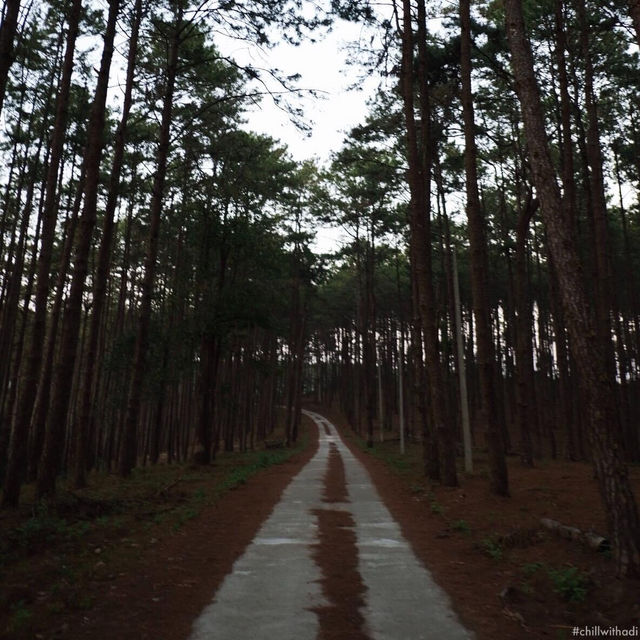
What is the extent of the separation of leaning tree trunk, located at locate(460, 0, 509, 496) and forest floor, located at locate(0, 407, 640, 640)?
0.90 metres

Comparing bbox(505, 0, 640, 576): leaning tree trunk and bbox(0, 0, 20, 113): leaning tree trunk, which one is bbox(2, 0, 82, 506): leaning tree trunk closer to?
bbox(0, 0, 20, 113): leaning tree trunk

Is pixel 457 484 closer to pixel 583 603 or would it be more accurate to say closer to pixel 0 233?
pixel 583 603

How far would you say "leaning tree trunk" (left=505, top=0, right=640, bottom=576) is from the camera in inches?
239

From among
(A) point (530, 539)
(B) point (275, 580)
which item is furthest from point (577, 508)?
(B) point (275, 580)

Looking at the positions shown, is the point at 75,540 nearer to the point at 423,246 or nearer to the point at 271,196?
the point at 423,246

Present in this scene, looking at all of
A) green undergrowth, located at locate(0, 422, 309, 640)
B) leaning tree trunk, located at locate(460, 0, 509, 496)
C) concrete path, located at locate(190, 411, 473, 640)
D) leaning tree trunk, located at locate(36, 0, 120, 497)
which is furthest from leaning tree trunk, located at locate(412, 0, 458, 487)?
leaning tree trunk, located at locate(36, 0, 120, 497)

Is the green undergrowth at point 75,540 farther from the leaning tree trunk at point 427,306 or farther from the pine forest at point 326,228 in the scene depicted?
the leaning tree trunk at point 427,306

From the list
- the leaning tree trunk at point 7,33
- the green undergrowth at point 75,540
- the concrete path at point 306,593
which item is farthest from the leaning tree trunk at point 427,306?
the leaning tree trunk at point 7,33

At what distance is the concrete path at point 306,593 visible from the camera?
4789mm

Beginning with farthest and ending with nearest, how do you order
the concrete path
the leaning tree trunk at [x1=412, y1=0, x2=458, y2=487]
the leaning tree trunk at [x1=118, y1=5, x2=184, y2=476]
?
the leaning tree trunk at [x1=118, y1=5, x2=184, y2=476] < the leaning tree trunk at [x1=412, y1=0, x2=458, y2=487] < the concrete path

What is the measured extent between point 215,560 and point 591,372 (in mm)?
5661

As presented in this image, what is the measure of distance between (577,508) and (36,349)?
11759 mm

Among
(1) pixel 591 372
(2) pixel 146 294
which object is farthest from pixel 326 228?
(1) pixel 591 372

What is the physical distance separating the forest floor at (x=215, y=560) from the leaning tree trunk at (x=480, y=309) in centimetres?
90
